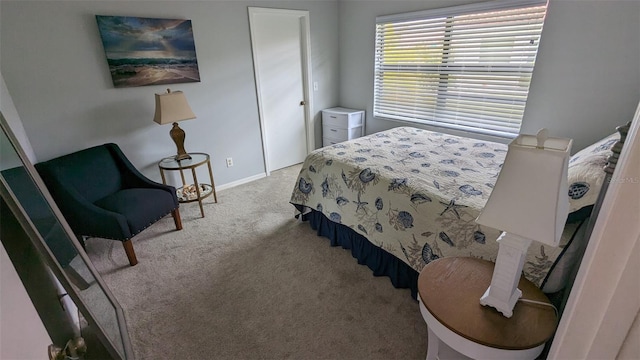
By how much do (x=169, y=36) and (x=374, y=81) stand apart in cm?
249

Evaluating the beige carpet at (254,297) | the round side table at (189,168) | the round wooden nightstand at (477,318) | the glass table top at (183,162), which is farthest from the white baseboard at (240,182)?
the round wooden nightstand at (477,318)

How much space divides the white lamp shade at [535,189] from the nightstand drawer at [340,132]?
3.23m

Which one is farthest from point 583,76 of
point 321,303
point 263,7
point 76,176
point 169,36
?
point 76,176

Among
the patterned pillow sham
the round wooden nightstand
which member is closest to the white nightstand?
the patterned pillow sham

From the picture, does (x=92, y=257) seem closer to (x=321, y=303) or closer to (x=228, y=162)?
(x=228, y=162)

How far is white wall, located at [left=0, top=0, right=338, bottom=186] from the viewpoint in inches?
86.5

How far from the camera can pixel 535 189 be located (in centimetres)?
83

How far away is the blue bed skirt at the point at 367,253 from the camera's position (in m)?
1.87

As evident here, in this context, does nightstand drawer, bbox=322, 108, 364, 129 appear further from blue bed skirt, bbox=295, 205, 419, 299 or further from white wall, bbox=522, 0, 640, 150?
white wall, bbox=522, 0, 640, 150

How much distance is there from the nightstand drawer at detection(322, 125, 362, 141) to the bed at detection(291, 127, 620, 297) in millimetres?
1257

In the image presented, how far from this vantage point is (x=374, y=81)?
3977mm

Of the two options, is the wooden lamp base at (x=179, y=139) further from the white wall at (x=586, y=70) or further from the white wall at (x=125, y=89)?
the white wall at (x=586, y=70)

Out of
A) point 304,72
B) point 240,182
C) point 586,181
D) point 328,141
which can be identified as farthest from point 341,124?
point 586,181

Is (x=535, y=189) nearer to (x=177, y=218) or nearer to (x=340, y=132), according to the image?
(x=177, y=218)
